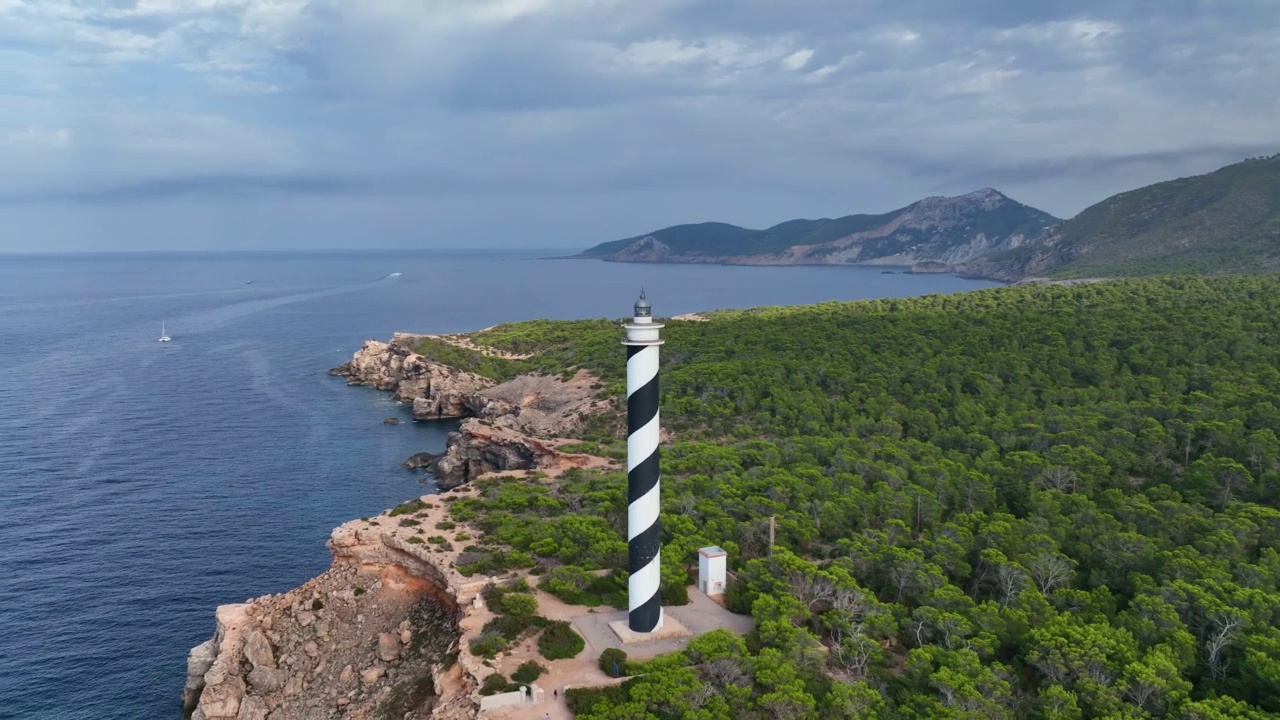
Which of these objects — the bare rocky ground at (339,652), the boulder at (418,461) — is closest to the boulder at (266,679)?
the bare rocky ground at (339,652)

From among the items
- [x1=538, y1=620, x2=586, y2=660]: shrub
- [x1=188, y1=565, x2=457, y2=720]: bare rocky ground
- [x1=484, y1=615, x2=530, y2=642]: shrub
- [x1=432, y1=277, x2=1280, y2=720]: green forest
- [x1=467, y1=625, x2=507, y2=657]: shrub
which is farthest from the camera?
[x1=188, y1=565, x2=457, y2=720]: bare rocky ground

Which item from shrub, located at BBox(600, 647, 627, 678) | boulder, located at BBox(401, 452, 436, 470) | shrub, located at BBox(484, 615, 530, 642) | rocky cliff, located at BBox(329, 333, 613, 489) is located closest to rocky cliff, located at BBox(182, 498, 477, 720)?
shrub, located at BBox(484, 615, 530, 642)

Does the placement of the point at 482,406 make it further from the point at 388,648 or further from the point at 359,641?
the point at 388,648

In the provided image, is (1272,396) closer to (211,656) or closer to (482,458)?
(482,458)

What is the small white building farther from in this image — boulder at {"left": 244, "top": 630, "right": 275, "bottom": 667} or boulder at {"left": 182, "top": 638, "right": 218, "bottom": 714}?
boulder at {"left": 182, "top": 638, "right": 218, "bottom": 714}

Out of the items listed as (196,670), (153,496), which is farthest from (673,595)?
(153,496)

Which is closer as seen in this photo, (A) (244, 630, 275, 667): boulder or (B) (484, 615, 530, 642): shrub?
(B) (484, 615, 530, 642): shrub

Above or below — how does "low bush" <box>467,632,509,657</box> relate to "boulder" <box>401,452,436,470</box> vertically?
above

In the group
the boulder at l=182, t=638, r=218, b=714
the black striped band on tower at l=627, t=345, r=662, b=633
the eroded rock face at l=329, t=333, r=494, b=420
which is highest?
the black striped band on tower at l=627, t=345, r=662, b=633
